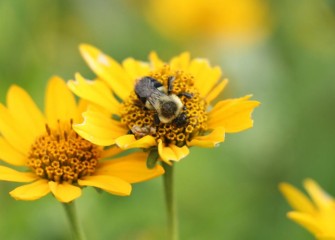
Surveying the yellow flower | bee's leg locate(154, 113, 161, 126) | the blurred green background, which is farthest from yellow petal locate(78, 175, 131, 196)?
the blurred green background

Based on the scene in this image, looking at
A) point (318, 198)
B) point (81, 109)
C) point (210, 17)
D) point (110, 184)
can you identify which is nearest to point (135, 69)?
point (81, 109)

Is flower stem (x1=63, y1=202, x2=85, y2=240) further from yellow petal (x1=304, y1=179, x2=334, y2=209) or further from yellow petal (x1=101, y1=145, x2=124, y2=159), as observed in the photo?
yellow petal (x1=304, y1=179, x2=334, y2=209)


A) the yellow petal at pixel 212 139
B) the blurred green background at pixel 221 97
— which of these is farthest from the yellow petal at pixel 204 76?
the blurred green background at pixel 221 97

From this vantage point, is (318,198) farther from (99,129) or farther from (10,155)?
(10,155)

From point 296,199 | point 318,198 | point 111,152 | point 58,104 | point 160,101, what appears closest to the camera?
point 160,101

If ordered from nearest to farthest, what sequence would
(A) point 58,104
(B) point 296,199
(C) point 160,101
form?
(C) point 160,101, (A) point 58,104, (B) point 296,199

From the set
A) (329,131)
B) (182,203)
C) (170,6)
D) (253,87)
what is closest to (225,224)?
(182,203)

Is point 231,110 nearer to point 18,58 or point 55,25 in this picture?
point 18,58

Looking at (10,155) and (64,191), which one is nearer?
(64,191)
